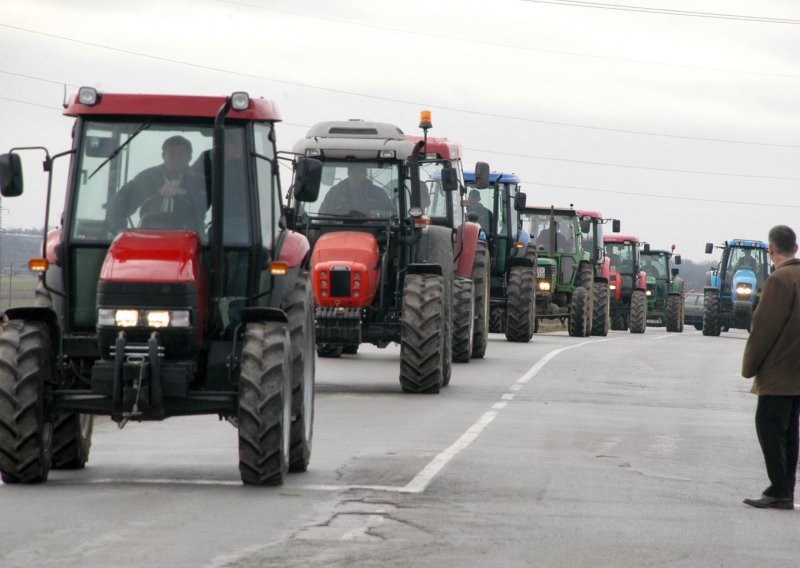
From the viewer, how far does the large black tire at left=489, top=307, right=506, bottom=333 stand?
35938 mm

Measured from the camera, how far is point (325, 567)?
25.1ft

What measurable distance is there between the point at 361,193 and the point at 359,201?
113 millimetres

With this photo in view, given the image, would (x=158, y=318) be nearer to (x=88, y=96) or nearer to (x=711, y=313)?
(x=88, y=96)

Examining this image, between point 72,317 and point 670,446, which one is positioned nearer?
point 72,317

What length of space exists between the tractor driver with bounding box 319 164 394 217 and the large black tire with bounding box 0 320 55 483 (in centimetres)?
959

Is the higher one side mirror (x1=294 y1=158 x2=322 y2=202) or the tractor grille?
side mirror (x1=294 y1=158 x2=322 y2=202)

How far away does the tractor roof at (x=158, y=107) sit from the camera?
11172mm

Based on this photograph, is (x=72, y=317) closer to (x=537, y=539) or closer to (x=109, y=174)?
(x=109, y=174)

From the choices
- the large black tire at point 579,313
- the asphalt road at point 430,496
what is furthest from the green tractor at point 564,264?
the asphalt road at point 430,496

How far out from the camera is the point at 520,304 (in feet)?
109

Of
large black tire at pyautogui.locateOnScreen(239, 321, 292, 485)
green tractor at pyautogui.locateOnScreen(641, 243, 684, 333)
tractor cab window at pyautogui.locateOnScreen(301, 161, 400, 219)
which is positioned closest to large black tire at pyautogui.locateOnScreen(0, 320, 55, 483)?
large black tire at pyautogui.locateOnScreen(239, 321, 292, 485)

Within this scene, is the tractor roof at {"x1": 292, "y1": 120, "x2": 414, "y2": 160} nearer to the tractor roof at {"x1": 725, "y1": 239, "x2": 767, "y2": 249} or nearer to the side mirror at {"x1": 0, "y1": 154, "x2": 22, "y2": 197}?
the side mirror at {"x1": 0, "y1": 154, "x2": 22, "y2": 197}

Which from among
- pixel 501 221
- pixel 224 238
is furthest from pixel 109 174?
pixel 501 221

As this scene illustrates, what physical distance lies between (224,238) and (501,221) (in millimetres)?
22443
